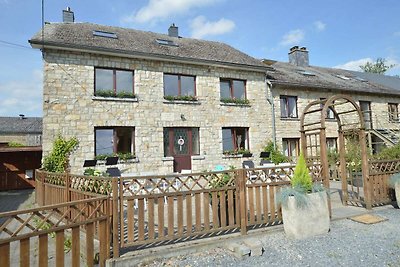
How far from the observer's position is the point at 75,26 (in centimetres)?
1306

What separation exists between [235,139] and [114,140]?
19.7 feet

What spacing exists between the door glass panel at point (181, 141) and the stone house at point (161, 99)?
5 centimetres

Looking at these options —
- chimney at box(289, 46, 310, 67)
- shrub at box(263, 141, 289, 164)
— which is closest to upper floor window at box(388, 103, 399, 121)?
chimney at box(289, 46, 310, 67)

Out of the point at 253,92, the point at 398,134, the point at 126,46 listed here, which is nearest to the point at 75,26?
the point at 126,46

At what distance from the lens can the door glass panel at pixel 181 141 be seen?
1256 cm

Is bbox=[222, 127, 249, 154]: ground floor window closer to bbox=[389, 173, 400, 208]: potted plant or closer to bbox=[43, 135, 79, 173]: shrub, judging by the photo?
bbox=[43, 135, 79, 173]: shrub

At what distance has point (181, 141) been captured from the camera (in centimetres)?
1268

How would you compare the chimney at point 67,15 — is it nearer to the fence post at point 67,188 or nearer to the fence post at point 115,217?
the fence post at point 67,188

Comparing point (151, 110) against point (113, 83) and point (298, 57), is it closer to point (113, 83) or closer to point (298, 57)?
point (113, 83)

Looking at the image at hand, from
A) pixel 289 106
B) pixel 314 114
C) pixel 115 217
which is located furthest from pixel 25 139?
pixel 115 217

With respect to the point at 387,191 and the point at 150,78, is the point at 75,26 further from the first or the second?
the point at 387,191

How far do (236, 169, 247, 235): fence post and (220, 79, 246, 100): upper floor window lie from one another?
9087 millimetres

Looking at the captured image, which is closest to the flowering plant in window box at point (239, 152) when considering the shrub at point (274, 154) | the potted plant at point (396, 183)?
the shrub at point (274, 154)

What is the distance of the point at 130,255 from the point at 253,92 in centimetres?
1175
